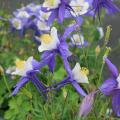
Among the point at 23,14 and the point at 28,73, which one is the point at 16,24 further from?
the point at 28,73

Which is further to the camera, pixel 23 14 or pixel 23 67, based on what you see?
pixel 23 14

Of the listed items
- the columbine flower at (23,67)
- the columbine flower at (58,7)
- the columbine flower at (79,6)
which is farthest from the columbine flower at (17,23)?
the columbine flower at (23,67)

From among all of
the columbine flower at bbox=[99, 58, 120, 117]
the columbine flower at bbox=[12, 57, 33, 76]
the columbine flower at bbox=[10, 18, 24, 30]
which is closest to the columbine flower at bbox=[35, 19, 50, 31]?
the columbine flower at bbox=[10, 18, 24, 30]

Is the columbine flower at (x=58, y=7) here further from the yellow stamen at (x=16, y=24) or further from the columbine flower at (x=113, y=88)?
the yellow stamen at (x=16, y=24)

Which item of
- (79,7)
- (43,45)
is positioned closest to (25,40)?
(79,7)

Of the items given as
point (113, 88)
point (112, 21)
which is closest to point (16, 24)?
point (113, 88)

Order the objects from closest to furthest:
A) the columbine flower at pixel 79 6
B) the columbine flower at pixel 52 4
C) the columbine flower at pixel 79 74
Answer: the columbine flower at pixel 79 74 < the columbine flower at pixel 52 4 < the columbine flower at pixel 79 6

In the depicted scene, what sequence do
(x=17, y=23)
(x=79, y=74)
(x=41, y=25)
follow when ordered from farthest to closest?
(x=17, y=23), (x=41, y=25), (x=79, y=74)

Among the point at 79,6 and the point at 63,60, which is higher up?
the point at 79,6

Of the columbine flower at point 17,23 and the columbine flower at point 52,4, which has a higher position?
the columbine flower at point 52,4
